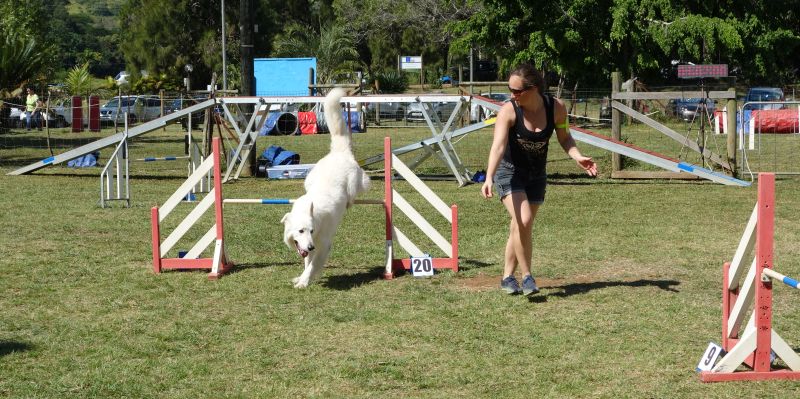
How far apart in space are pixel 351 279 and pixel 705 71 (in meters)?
13.3

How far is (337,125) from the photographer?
9227 mm

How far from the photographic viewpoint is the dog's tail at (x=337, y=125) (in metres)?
9.20

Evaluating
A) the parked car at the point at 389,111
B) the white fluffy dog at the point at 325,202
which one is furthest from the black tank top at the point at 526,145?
the parked car at the point at 389,111

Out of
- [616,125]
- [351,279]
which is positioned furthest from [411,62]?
[351,279]

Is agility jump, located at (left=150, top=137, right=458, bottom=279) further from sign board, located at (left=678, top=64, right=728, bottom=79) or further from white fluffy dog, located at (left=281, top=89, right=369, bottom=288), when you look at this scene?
sign board, located at (left=678, top=64, right=728, bottom=79)

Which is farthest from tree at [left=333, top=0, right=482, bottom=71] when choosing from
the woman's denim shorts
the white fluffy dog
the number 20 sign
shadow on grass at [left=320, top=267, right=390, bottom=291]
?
the woman's denim shorts

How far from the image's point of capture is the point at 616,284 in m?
8.12

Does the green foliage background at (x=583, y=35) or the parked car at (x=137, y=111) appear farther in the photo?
the parked car at (x=137, y=111)

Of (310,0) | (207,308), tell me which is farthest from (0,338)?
(310,0)

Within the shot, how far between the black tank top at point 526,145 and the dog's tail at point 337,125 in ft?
7.32

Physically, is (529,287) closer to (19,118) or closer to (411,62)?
(19,118)

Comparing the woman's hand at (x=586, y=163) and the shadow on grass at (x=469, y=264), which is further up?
the woman's hand at (x=586, y=163)

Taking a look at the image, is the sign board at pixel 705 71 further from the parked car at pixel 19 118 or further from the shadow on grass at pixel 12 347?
the parked car at pixel 19 118

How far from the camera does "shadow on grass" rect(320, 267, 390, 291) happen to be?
8.23m
